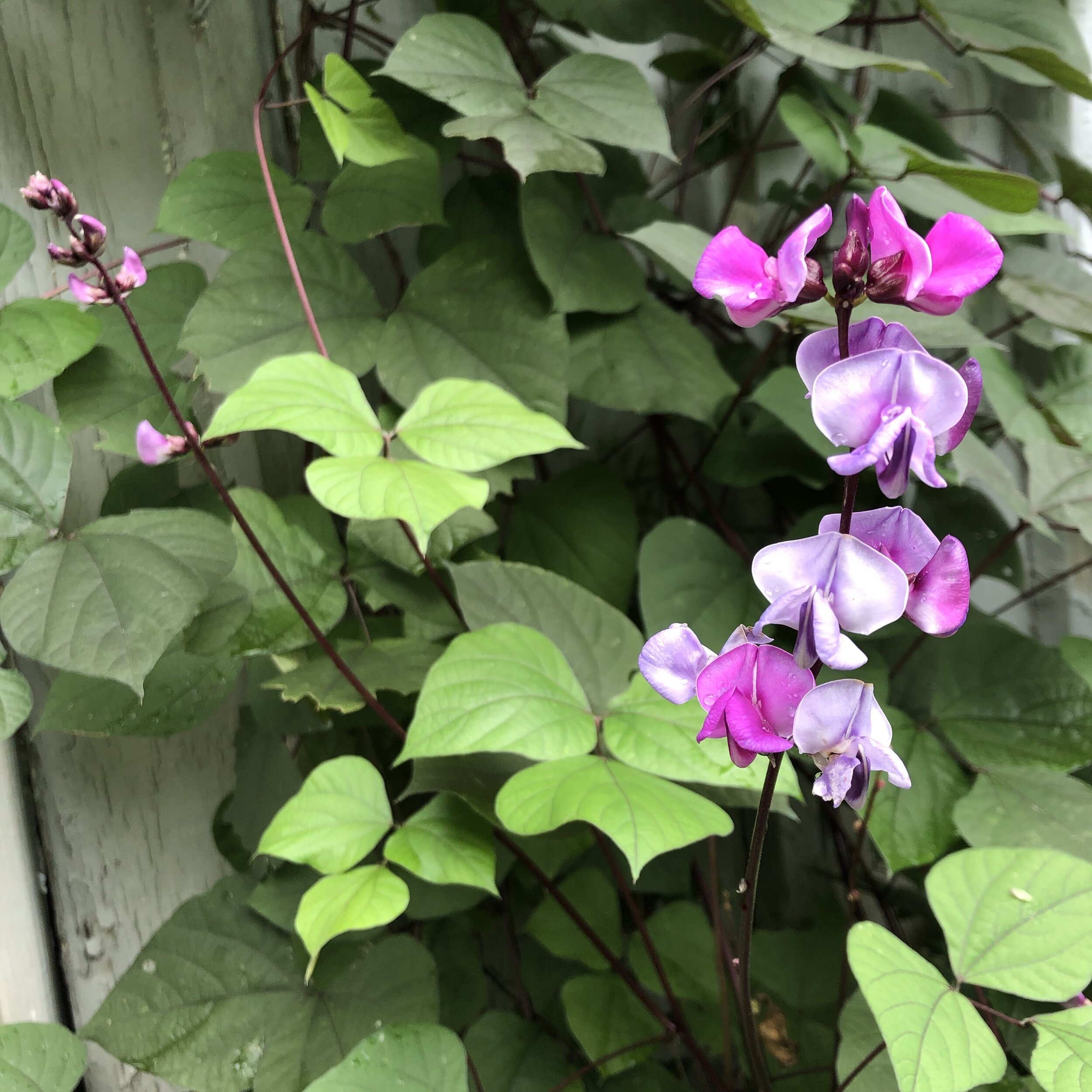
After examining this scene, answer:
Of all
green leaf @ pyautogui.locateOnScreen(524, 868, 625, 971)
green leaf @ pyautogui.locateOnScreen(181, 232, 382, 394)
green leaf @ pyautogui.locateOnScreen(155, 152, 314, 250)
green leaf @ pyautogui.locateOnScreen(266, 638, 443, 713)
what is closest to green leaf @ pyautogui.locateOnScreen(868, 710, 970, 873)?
green leaf @ pyautogui.locateOnScreen(524, 868, 625, 971)

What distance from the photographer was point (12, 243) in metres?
0.63

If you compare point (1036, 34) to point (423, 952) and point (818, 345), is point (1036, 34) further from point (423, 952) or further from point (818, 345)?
point (423, 952)

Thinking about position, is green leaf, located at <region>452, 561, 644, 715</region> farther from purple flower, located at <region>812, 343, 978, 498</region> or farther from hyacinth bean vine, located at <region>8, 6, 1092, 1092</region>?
purple flower, located at <region>812, 343, 978, 498</region>

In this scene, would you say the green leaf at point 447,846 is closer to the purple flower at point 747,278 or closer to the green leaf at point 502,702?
the green leaf at point 502,702

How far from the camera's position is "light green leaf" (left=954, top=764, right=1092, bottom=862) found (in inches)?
27.0

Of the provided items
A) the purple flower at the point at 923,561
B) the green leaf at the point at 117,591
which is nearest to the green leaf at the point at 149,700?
the green leaf at the point at 117,591

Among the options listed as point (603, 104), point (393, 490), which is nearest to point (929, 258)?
point (393, 490)

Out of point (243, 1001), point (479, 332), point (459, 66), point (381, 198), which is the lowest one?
point (243, 1001)

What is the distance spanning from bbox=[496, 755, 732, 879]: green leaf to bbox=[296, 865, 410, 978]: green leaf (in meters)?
0.09

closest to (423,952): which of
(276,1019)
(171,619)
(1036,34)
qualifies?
(276,1019)

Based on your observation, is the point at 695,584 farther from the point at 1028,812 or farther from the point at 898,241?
the point at 898,241

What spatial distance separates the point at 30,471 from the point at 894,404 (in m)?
0.59

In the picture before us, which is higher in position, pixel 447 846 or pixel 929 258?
pixel 929 258

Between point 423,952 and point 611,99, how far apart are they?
0.77 meters
